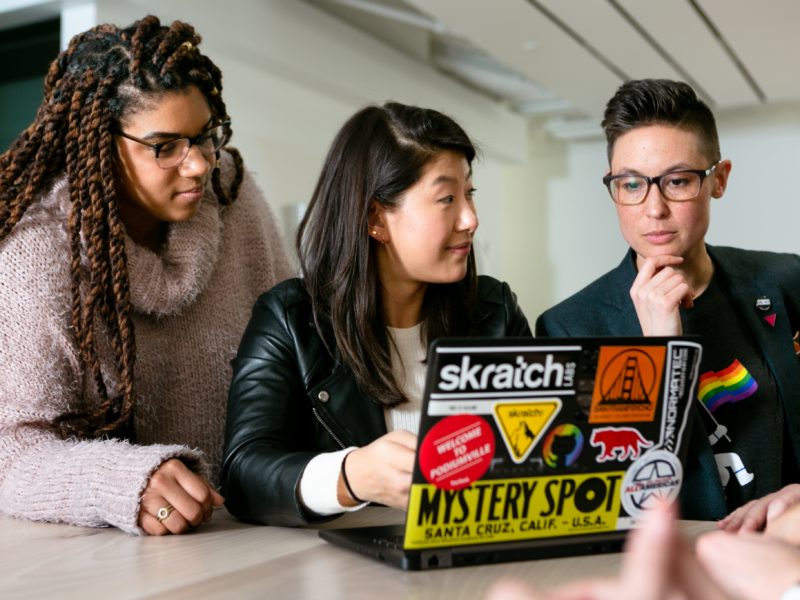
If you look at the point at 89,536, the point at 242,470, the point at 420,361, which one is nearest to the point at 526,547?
the point at 242,470

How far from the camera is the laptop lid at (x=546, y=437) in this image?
3.13ft

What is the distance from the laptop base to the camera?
99 centimetres

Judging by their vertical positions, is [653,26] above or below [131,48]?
above

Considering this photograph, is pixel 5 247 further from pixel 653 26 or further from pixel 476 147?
pixel 653 26

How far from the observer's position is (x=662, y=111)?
182cm

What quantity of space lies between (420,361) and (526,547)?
730mm

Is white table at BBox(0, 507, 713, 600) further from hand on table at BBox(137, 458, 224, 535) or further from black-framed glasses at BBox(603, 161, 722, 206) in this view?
Answer: black-framed glasses at BBox(603, 161, 722, 206)

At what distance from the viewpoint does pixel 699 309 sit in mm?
1881

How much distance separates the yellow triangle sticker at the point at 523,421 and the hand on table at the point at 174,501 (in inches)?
20.0

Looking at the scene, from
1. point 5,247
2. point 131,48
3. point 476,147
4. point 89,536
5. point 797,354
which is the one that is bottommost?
point 89,536

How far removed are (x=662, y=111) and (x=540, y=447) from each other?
1.04 metres

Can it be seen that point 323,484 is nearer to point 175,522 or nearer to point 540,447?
point 175,522

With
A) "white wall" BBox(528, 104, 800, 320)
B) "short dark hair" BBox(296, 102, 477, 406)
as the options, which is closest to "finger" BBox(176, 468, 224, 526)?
"short dark hair" BBox(296, 102, 477, 406)

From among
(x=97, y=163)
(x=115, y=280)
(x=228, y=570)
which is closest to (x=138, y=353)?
(x=115, y=280)
